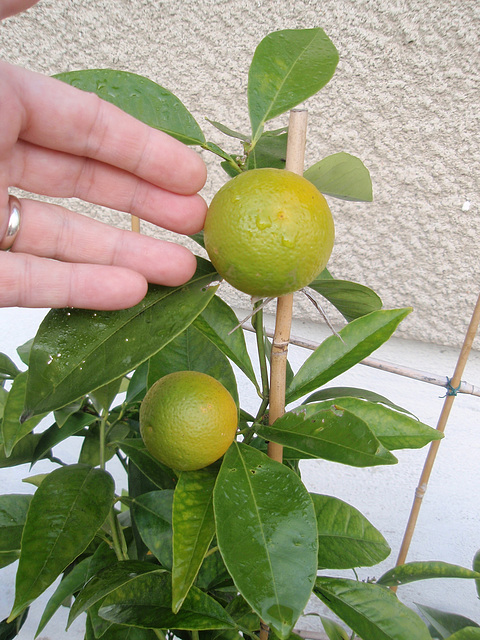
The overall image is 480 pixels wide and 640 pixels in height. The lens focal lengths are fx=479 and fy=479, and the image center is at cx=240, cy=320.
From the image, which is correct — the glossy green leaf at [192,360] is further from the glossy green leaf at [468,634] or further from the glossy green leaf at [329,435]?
the glossy green leaf at [468,634]

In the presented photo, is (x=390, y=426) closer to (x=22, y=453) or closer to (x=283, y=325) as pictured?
(x=283, y=325)

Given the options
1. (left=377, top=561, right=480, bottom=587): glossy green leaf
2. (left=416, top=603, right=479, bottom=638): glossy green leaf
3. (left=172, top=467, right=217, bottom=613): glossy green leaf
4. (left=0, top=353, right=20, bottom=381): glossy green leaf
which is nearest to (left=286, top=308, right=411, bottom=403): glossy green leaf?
(left=172, top=467, right=217, bottom=613): glossy green leaf

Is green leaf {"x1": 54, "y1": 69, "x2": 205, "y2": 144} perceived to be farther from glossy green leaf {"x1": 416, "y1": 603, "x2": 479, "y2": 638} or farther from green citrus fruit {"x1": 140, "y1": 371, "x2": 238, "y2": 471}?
glossy green leaf {"x1": 416, "y1": 603, "x2": 479, "y2": 638}

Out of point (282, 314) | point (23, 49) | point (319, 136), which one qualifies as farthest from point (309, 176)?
point (23, 49)

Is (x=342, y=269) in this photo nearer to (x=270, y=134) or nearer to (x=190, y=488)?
(x=270, y=134)

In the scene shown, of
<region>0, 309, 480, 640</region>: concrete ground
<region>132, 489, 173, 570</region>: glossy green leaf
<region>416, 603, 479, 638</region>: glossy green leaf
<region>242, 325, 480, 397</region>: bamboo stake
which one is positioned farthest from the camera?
<region>0, 309, 480, 640</region>: concrete ground

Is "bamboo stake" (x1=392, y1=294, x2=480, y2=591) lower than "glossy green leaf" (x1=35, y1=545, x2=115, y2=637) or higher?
higher

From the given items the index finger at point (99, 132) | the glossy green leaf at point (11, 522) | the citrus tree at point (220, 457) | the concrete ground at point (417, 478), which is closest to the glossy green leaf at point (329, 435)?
the citrus tree at point (220, 457)
